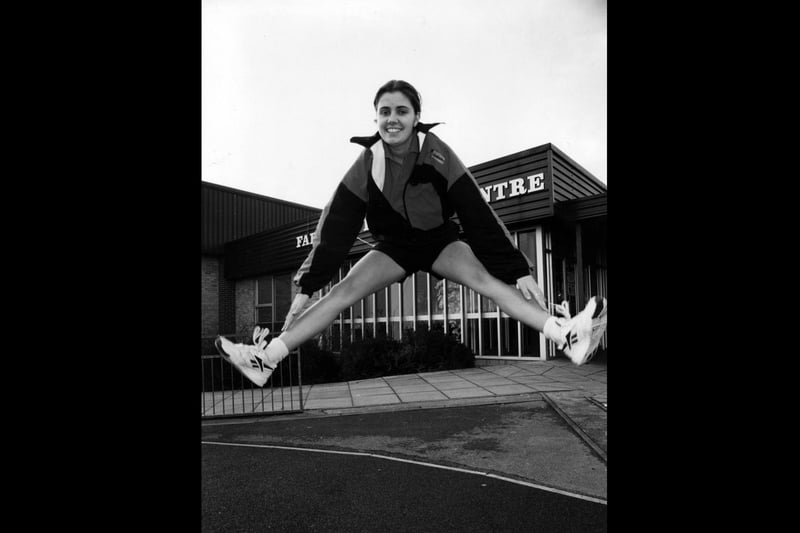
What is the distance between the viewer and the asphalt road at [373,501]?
377cm

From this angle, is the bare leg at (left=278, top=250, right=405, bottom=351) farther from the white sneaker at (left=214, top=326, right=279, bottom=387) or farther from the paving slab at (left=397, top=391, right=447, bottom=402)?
the paving slab at (left=397, top=391, right=447, bottom=402)

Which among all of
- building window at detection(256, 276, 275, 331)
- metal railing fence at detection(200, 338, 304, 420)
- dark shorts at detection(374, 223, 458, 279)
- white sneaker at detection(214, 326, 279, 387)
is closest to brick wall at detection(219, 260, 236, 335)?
metal railing fence at detection(200, 338, 304, 420)

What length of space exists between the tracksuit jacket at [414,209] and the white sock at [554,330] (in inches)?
13.4

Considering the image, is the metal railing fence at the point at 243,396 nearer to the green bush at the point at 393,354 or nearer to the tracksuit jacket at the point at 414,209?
the green bush at the point at 393,354

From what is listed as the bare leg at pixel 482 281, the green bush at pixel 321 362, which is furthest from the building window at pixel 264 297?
the bare leg at pixel 482 281

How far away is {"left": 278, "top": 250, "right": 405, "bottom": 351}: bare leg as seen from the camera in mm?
3203

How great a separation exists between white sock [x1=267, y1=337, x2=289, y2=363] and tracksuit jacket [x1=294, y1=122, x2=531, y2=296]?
38 cm
